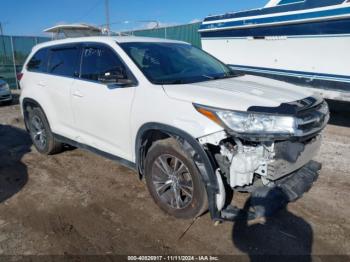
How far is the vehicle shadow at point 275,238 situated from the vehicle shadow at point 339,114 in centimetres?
462

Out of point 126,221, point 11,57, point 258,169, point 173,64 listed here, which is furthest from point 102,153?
point 11,57

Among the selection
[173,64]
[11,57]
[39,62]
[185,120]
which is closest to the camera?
[185,120]

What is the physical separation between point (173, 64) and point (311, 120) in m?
1.78

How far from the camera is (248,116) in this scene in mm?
2711

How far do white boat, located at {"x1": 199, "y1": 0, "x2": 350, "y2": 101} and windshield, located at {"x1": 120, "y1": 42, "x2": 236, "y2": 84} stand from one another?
292 centimetres

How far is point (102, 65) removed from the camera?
3.98 m

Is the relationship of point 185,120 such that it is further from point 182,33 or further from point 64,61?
point 182,33

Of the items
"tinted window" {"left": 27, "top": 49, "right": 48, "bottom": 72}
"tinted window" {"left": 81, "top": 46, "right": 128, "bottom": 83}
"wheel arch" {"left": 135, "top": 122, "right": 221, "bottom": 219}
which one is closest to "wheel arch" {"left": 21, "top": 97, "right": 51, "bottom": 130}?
"tinted window" {"left": 27, "top": 49, "right": 48, "bottom": 72}

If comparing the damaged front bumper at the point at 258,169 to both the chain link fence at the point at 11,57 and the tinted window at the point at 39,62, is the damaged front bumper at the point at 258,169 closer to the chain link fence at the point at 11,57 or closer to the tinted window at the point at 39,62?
the tinted window at the point at 39,62

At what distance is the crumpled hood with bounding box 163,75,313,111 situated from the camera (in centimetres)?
283

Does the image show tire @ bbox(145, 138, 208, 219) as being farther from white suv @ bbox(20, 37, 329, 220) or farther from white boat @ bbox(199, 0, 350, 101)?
white boat @ bbox(199, 0, 350, 101)

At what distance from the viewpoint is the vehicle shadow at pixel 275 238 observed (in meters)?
2.81

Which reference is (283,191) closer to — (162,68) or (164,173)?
(164,173)

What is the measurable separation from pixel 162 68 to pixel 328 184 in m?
2.64
